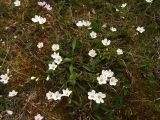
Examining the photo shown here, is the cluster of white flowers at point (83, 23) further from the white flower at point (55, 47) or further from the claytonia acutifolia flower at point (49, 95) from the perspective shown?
the claytonia acutifolia flower at point (49, 95)

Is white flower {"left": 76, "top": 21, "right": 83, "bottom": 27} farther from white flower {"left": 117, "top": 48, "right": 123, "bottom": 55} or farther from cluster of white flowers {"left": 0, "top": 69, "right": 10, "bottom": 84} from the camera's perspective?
cluster of white flowers {"left": 0, "top": 69, "right": 10, "bottom": 84}

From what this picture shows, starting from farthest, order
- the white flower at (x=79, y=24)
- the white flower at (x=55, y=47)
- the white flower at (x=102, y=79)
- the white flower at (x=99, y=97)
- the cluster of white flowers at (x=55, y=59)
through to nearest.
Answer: the white flower at (x=79, y=24) < the white flower at (x=55, y=47) < the cluster of white flowers at (x=55, y=59) < the white flower at (x=102, y=79) < the white flower at (x=99, y=97)

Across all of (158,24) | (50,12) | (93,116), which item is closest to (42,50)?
(50,12)

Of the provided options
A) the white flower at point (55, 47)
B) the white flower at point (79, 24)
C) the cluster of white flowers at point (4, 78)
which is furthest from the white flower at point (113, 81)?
the cluster of white flowers at point (4, 78)

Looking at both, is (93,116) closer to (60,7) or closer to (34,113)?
(34,113)

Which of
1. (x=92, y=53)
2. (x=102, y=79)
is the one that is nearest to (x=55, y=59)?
(x=92, y=53)

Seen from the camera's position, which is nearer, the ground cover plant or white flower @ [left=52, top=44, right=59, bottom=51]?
the ground cover plant

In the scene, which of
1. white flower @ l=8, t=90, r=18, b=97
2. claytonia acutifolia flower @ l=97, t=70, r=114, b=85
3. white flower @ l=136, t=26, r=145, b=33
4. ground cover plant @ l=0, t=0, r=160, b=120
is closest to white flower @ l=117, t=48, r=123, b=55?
ground cover plant @ l=0, t=0, r=160, b=120
